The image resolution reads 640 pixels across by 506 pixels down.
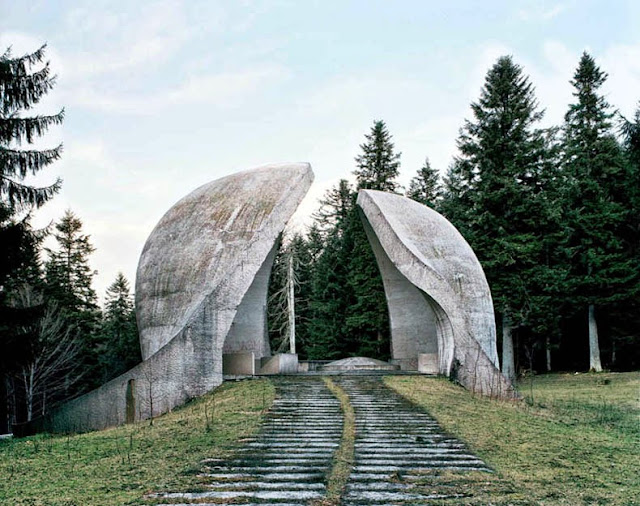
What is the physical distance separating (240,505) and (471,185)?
24.0 meters

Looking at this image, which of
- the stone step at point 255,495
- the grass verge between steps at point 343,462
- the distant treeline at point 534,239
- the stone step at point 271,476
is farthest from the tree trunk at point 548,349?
the stone step at point 255,495

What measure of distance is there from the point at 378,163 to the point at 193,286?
2185 centimetres

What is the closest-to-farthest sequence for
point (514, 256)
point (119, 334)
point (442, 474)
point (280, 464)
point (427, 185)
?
point (442, 474), point (280, 464), point (514, 256), point (427, 185), point (119, 334)

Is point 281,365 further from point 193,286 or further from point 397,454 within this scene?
point 397,454

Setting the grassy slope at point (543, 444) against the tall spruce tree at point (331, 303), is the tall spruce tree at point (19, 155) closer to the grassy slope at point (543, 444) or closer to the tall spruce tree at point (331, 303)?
the grassy slope at point (543, 444)

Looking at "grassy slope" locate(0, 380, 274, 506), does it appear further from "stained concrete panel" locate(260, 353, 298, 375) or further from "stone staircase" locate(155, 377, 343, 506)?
"stained concrete panel" locate(260, 353, 298, 375)

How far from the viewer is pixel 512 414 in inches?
441

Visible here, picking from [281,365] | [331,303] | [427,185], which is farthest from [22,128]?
[427,185]

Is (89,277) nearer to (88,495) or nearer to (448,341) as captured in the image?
(448,341)

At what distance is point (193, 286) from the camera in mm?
15219

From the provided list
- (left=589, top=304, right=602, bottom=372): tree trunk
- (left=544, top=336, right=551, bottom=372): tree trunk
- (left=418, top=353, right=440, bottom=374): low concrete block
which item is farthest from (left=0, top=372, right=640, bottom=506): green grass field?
(left=544, top=336, right=551, bottom=372): tree trunk

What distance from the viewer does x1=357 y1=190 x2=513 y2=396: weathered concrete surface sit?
14.4 meters

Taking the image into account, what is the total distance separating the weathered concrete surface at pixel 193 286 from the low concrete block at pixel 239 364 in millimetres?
1377

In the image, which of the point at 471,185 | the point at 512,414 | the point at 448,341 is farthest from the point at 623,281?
the point at 512,414
